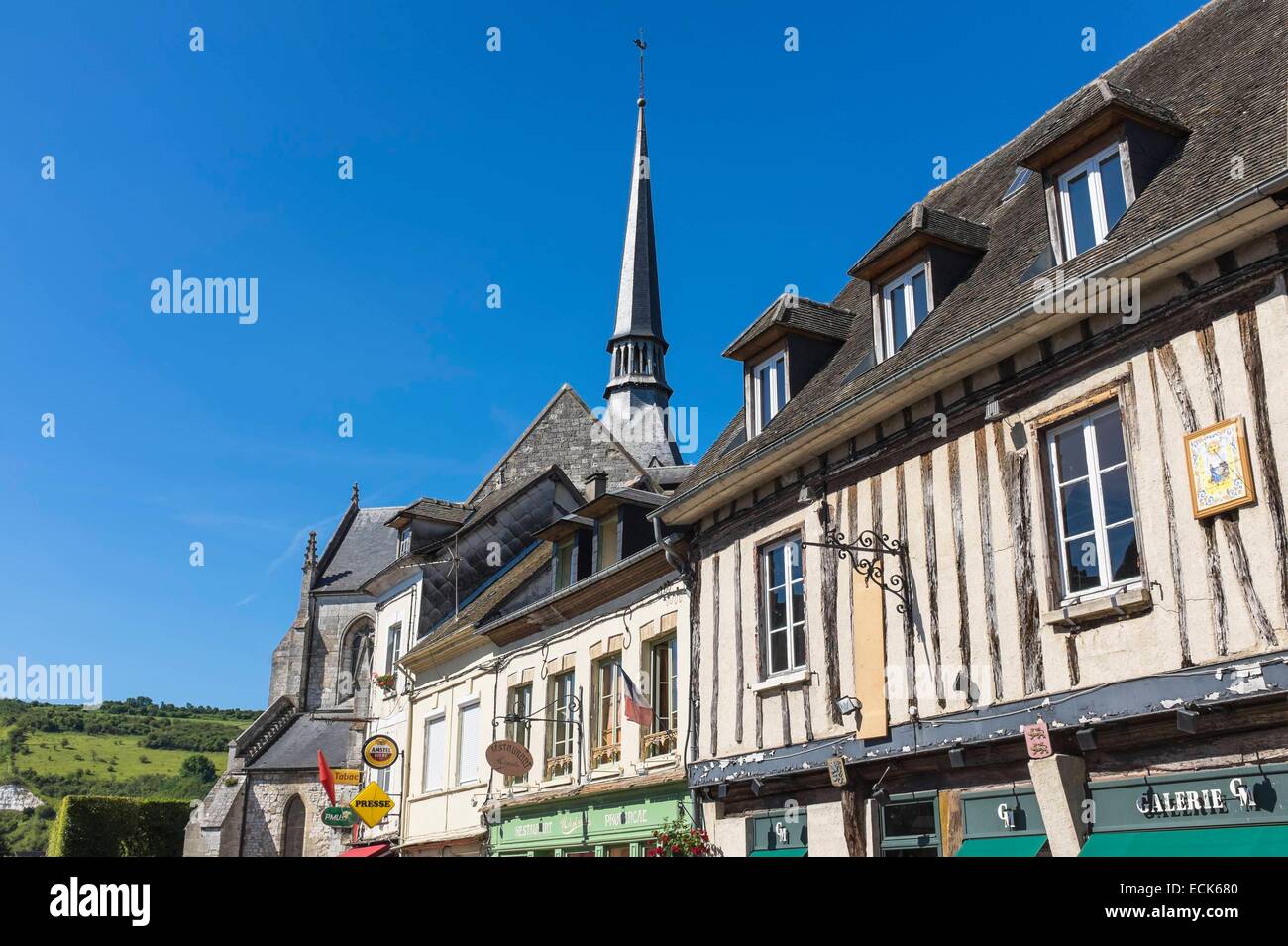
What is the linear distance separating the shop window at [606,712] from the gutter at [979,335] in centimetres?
327

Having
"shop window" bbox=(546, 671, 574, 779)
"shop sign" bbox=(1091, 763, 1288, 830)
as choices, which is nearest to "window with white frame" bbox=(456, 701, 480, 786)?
"shop window" bbox=(546, 671, 574, 779)

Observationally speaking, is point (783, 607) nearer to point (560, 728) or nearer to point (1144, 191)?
point (1144, 191)

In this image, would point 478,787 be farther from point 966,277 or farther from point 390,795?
point 966,277

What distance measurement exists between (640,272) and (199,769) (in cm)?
4733

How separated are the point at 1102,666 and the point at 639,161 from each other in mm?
49306

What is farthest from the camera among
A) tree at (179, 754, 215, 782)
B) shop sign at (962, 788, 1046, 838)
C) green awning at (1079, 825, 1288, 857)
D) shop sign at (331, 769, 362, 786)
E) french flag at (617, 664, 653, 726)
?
tree at (179, 754, 215, 782)

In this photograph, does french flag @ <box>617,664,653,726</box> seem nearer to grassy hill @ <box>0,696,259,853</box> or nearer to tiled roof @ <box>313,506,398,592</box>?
tiled roof @ <box>313,506,398,592</box>

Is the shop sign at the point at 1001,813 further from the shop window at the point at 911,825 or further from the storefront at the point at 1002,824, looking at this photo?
the shop window at the point at 911,825

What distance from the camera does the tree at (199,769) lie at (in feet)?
242

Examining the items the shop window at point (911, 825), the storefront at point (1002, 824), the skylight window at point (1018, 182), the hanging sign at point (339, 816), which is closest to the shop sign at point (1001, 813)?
the storefront at point (1002, 824)

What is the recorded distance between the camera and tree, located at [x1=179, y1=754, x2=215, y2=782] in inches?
2899

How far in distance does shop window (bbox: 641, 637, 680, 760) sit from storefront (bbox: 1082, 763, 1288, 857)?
6727mm

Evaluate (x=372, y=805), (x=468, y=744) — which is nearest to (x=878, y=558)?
(x=468, y=744)

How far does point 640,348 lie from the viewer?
2050 inches
